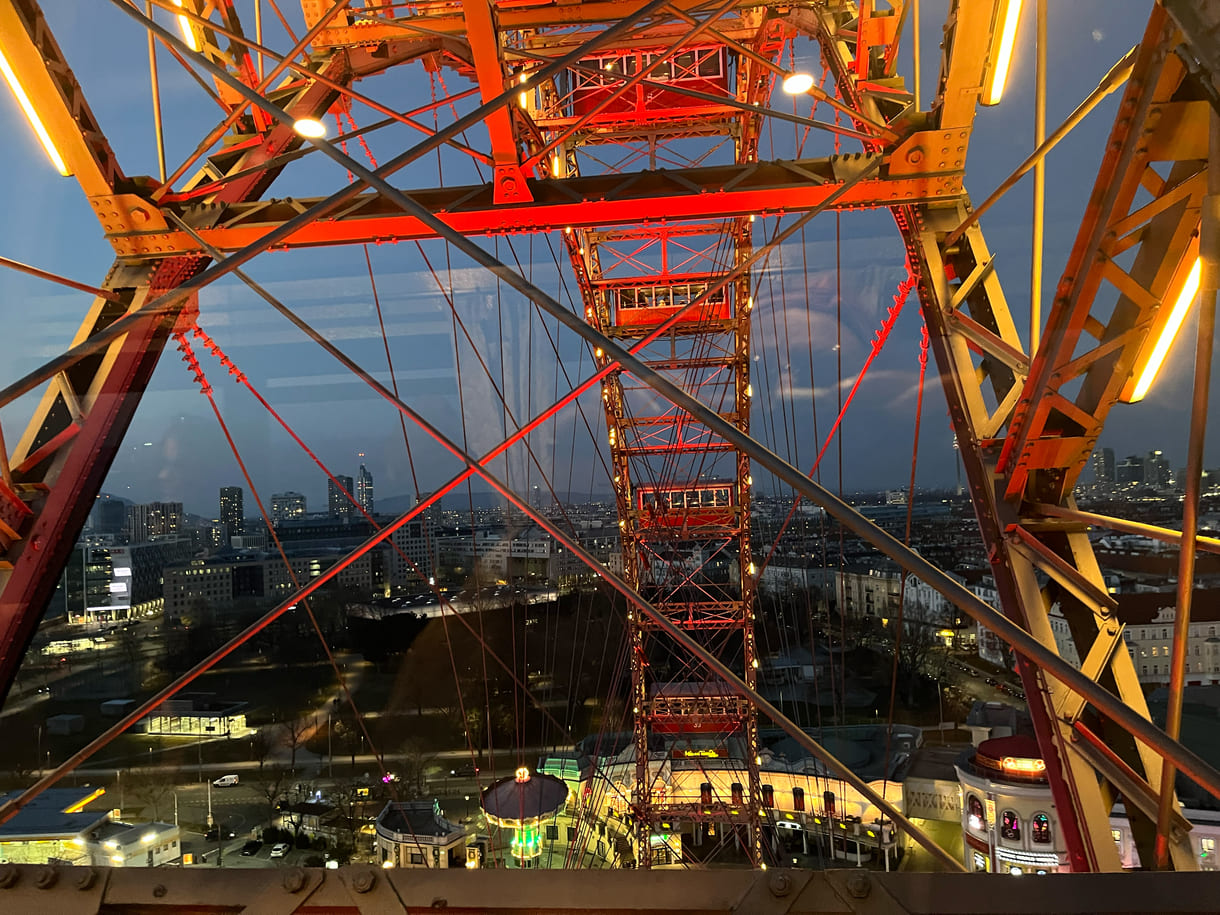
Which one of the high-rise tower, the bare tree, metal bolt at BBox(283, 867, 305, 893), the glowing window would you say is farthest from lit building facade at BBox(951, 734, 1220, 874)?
the bare tree

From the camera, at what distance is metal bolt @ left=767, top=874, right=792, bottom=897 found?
5.40 feet

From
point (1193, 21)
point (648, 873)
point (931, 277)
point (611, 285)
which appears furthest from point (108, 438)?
point (611, 285)

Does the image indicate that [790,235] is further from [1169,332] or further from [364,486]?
[364,486]

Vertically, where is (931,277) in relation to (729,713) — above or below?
above

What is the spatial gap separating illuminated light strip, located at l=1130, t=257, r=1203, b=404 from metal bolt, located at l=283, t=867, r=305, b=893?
3263 mm

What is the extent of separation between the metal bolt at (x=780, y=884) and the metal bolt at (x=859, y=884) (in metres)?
0.13

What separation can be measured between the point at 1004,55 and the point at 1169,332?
1580mm

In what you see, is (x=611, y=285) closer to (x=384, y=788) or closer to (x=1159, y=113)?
(x=1159, y=113)

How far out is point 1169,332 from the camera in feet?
8.84

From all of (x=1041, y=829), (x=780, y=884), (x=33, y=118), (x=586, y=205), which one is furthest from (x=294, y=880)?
(x=1041, y=829)

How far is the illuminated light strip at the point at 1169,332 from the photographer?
2.61 meters

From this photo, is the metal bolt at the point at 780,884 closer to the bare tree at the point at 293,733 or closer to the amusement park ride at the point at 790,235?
the amusement park ride at the point at 790,235

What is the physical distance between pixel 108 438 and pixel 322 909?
11.0 ft

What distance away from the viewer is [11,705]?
18047mm
